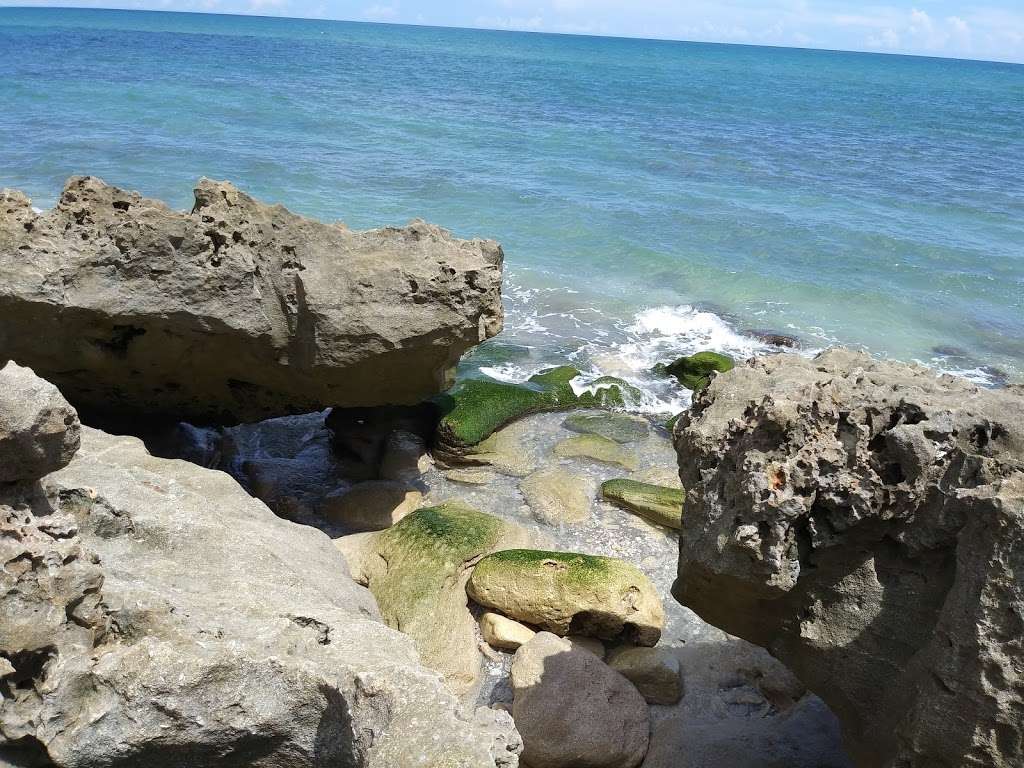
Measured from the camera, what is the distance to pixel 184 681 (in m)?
3.18

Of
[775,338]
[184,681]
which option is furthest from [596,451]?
[184,681]

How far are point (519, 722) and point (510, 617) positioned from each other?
1234 millimetres

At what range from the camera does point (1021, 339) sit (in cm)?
1609

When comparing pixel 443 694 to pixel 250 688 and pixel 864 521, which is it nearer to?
pixel 250 688

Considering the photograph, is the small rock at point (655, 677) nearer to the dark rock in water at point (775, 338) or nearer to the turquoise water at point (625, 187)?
the turquoise water at point (625, 187)

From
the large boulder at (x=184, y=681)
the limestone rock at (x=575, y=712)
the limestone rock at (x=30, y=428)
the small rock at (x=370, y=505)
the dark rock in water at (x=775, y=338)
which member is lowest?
the small rock at (x=370, y=505)

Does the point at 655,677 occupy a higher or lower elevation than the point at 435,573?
lower

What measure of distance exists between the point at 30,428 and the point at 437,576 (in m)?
4.06

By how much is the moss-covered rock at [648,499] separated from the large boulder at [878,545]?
3.76 metres

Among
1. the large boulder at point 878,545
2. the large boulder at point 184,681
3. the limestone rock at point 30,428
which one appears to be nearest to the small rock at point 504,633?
the large boulder at point 878,545

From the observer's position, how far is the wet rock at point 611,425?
10.7m

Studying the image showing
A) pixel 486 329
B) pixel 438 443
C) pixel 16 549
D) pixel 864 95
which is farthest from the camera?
pixel 864 95

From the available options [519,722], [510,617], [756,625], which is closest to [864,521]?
[756,625]

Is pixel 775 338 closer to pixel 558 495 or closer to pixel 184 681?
pixel 558 495
